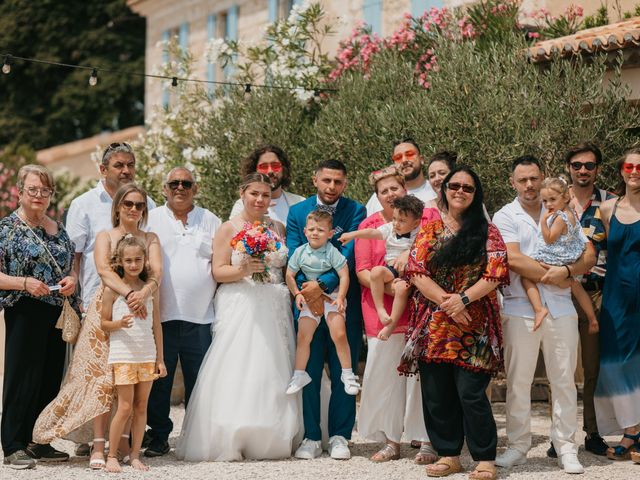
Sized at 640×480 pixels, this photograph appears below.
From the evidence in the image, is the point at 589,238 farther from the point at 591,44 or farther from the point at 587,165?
the point at 591,44

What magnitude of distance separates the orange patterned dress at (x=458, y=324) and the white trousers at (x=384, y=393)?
1.56ft

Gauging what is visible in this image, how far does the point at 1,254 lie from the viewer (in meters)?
6.88

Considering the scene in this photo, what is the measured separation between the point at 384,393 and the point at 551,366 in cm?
118

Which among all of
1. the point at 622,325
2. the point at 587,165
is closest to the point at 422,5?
the point at 587,165

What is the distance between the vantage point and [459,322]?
254 inches

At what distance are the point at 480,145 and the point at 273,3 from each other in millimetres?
9768

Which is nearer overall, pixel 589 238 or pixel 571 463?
pixel 571 463

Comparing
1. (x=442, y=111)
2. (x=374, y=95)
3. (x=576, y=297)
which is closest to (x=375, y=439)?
(x=576, y=297)

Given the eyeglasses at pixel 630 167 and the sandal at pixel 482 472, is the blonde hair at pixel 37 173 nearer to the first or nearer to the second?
the sandal at pixel 482 472

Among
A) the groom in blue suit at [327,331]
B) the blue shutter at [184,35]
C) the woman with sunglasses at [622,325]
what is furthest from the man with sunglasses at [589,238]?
the blue shutter at [184,35]

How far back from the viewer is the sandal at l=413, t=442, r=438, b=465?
691cm

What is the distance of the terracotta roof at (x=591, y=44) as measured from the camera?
9.85 metres

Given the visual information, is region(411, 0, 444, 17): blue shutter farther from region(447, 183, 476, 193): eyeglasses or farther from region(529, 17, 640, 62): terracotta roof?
region(447, 183, 476, 193): eyeglasses

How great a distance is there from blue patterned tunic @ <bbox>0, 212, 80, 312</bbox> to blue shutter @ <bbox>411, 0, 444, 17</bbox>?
8.83m
